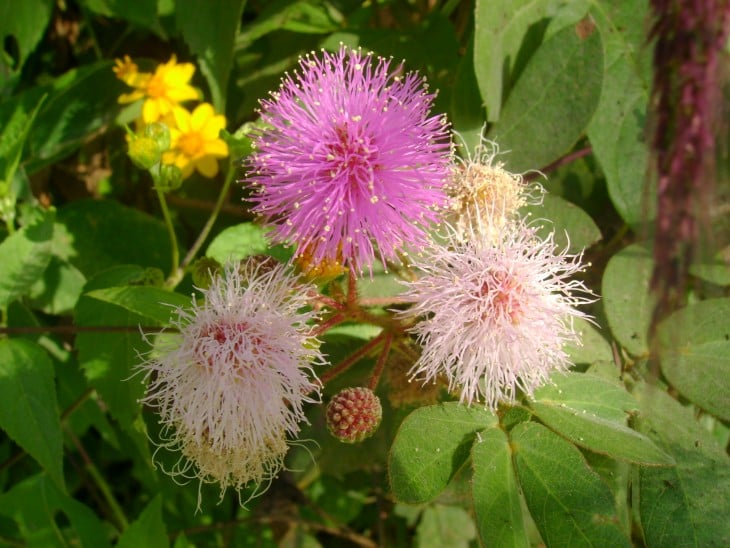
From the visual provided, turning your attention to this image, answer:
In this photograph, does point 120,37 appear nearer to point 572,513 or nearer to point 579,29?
point 579,29

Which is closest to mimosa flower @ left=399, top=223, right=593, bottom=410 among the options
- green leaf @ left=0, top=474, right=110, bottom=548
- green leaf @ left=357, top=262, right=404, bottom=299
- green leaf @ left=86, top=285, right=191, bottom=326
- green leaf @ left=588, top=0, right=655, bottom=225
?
green leaf @ left=357, top=262, right=404, bottom=299

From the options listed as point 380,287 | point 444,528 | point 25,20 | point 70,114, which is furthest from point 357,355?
point 25,20

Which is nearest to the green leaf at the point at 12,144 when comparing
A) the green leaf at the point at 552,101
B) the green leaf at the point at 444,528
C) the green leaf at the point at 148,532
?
the green leaf at the point at 148,532

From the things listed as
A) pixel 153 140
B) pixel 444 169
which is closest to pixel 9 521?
pixel 153 140

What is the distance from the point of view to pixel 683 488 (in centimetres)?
121

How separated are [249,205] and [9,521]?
3.54 feet

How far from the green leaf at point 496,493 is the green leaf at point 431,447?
4cm

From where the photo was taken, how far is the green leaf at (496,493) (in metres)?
1.05

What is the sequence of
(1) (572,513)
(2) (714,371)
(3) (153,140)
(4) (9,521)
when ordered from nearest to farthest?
(1) (572,513) < (2) (714,371) < (3) (153,140) < (4) (9,521)

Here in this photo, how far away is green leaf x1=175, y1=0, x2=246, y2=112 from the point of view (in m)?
1.69

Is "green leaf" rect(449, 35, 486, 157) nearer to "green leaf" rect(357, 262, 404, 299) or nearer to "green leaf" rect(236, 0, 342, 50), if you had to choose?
"green leaf" rect(357, 262, 404, 299)

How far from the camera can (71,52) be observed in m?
2.22

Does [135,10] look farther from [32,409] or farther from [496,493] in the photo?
[496,493]

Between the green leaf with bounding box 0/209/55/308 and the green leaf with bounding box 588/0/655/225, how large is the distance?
117 cm
